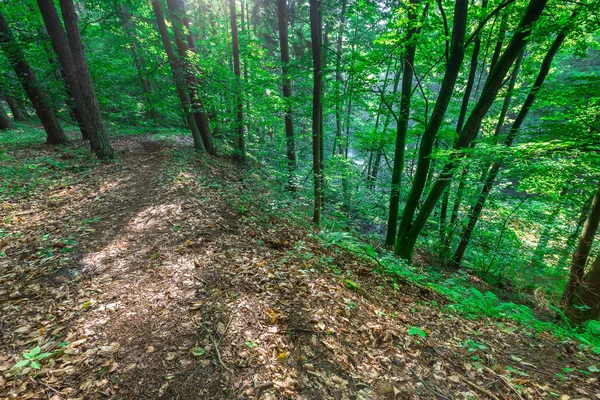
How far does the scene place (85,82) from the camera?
7641 mm

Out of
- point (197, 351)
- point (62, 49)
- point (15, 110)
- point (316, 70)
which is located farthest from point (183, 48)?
point (15, 110)

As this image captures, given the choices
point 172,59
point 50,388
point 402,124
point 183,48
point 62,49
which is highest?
point 183,48

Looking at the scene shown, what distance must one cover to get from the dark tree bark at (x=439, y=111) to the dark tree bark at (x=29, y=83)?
12.2 metres

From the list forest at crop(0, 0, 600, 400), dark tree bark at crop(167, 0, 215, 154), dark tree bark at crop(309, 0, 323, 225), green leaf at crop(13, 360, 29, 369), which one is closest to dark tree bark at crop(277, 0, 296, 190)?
forest at crop(0, 0, 600, 400)

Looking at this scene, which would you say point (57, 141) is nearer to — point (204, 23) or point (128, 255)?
point (128, 255)

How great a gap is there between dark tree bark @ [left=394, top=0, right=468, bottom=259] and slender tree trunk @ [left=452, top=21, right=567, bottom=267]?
6.20 feet

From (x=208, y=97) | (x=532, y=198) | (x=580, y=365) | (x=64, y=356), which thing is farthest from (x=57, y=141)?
(x=532, y=198)

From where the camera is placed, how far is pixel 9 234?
4.30m

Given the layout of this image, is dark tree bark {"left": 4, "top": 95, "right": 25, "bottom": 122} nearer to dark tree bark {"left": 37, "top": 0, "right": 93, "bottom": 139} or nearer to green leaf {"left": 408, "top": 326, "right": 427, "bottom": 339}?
dark tree bark {"left": 37, "top": 0, "right": 93, "bottom": 139}

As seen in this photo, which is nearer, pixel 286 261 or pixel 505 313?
pixel 505 313

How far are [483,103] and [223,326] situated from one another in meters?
6.45

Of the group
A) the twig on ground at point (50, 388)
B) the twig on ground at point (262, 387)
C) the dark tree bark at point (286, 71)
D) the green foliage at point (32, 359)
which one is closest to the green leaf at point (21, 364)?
the green foliage at point (32, 359)

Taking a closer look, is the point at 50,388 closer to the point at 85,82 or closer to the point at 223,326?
the point at 223,326

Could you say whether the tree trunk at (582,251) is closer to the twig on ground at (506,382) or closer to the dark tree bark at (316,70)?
the twig on ground at (506,382)
